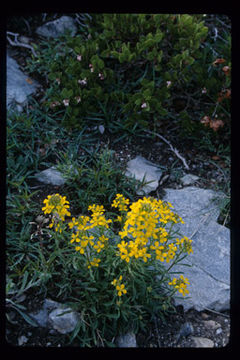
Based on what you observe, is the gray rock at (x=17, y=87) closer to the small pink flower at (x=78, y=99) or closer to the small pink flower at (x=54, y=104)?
the small pink flower at (x=54, y=104)

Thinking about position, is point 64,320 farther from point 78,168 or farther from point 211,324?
point 78,168

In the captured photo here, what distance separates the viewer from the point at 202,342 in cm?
211

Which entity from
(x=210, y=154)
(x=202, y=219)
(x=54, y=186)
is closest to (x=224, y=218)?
(x=202, y=219)

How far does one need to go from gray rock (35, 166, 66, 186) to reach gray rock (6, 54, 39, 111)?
77 centimetres

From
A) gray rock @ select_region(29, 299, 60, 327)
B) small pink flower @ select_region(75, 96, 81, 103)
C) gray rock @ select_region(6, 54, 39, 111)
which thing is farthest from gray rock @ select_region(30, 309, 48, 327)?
gray rock @ select_region(6, 54, 39, 111)

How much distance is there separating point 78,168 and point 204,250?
1.14 m

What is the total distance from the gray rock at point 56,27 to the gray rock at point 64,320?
2905 mm

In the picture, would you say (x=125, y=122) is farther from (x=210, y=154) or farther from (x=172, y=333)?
(x=172, y=333)

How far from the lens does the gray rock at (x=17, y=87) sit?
3223 millimetres

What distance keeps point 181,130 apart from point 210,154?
1.14 ft

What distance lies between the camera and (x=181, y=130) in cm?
322

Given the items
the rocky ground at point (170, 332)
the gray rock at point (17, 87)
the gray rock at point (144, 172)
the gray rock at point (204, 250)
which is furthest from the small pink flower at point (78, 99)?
the rocky ground at point (170, 332)

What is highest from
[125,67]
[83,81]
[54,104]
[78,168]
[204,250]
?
[125,67]

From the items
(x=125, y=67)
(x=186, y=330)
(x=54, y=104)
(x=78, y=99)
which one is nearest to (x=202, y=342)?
(x=186, y=330)
